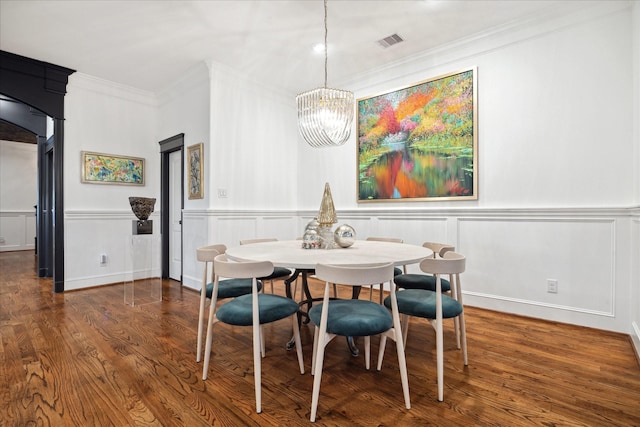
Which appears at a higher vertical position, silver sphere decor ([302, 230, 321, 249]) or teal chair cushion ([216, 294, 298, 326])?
silver sphere decor ([302, 230, 321, 249])

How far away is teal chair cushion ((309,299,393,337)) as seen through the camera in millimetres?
1571

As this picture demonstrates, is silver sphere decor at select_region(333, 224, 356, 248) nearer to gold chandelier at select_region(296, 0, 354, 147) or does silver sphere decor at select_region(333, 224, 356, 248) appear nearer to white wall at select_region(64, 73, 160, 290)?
gold chandelier at select_region(296, 0, 354, 147)

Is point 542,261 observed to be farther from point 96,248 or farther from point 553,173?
point 96,248

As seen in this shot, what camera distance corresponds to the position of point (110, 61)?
3.87 metres

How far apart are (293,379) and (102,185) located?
4118 millimetres

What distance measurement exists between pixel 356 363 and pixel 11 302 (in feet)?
13.1

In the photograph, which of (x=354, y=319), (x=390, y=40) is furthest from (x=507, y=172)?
(x=354, y=319)

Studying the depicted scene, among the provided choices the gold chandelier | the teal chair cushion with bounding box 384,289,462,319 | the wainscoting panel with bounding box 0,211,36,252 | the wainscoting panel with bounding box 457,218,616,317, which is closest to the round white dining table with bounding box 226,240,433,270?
the teal chair cushion with bounding box 384,289,462,319

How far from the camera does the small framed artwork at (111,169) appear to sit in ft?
14.1

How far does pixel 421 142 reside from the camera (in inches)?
145

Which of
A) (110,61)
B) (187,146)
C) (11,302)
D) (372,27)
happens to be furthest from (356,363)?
(110,61)

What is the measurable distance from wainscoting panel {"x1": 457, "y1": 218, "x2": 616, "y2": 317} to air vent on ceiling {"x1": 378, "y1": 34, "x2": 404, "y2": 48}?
2.06 m

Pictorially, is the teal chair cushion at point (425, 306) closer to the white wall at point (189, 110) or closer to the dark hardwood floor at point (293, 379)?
the dark hardwood floor at point (293, 379)

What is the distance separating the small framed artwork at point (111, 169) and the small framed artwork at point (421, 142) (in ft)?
10.9
